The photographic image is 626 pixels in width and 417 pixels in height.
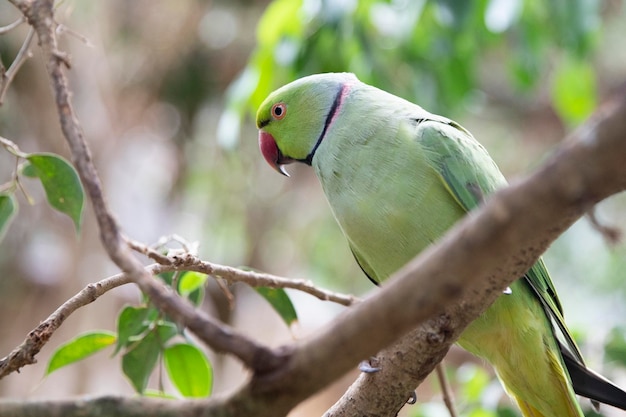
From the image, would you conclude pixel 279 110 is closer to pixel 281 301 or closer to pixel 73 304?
pixel 281 301

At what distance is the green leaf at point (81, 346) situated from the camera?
4.50 feet

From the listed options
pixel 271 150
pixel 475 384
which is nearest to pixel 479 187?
pixel 271 150

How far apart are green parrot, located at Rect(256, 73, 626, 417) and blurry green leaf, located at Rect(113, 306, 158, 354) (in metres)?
0.44

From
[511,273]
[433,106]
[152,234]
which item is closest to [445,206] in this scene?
[511,273]

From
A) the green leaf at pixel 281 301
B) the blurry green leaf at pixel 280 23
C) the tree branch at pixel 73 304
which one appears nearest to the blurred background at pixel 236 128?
the blurry green leaf at pixel 280 23

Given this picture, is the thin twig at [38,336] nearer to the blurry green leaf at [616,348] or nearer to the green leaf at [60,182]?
the green leaf at [60,182]

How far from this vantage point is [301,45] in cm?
224

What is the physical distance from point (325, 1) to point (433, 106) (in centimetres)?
56

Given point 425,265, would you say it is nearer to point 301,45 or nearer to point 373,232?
point 373,232

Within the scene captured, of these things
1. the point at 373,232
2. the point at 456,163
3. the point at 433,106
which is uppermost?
the point at 433,106

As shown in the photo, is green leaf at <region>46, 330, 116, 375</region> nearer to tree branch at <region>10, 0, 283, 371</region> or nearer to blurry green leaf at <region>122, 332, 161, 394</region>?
blurry green leaf at <region>122, 332, 161, 394</region>

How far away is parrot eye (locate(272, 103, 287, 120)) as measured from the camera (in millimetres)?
1688

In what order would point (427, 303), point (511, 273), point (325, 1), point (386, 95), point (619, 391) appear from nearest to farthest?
1. point (427, 303)
2. point (511, 273)
3. point (619, 391)
4. point (386, 95)
5. point (325, 1)

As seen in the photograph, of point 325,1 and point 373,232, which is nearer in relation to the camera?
point 373,232
